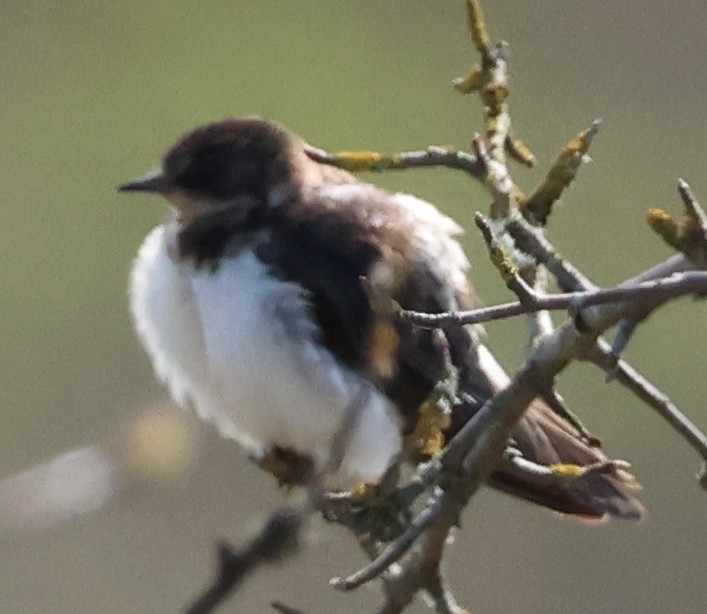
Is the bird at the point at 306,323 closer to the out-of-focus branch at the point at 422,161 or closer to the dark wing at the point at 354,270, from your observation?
the dark wing at the point at 354,270

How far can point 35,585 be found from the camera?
5.09 m

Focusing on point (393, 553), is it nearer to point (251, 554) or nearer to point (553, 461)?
point (251, 554)

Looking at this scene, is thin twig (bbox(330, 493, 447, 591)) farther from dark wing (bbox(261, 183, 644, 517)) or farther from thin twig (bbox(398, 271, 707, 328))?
dark wing (bbox(261, 183, 644, 517))

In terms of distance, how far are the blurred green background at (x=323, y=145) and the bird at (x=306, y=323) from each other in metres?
0.65

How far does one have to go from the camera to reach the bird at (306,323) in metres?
2.87

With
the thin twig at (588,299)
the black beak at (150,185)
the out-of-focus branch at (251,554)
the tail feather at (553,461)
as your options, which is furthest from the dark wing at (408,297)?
the out-of-focus branch at (251,554)

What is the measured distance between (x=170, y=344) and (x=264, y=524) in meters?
1.85

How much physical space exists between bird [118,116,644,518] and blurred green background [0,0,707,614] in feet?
2.13

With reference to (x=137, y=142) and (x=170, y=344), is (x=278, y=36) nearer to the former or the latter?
(x=137, y=142)

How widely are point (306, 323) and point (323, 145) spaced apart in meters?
3.94

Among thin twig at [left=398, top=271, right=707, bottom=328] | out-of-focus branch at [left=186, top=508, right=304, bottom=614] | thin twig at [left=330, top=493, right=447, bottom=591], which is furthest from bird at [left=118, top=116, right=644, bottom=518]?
out-of-focus branch at [left=186, top=508, right=304, bottom=614]

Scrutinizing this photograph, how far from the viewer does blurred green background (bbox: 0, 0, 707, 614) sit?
5.12 metres

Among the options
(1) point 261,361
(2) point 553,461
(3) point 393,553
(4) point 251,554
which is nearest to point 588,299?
(3) point 393,553

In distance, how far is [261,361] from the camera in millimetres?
2936
